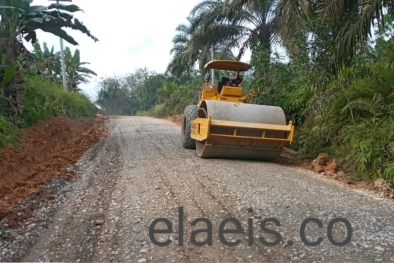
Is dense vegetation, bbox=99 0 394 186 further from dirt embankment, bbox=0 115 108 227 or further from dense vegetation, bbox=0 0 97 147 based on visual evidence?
dense vegetation, bbox=0 0 97 147

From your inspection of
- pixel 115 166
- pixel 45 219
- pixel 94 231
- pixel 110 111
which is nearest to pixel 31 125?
pixel 115 166

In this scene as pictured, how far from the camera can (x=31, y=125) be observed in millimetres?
10719

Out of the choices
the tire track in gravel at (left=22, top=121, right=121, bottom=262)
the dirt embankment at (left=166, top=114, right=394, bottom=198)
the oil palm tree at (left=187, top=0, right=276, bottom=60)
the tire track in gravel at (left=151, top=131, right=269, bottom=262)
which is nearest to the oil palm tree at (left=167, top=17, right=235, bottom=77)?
the oil palm tree at (left=187, top=0, right=276, bottom=60)

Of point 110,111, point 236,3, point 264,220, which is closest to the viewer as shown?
point 264,220

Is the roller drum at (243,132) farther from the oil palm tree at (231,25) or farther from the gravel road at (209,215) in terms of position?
the oil palm tree at (231,25)

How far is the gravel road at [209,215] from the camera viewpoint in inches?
144

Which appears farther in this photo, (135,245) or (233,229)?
(233,229)

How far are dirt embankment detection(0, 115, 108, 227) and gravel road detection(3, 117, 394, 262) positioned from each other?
49 cm

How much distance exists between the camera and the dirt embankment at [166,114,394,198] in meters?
5.97

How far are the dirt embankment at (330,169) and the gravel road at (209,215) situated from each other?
1.03 feet

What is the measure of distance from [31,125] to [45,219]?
270 inches

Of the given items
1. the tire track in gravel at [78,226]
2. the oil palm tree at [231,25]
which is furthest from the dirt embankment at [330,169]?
the oil palm tree at [231,25]

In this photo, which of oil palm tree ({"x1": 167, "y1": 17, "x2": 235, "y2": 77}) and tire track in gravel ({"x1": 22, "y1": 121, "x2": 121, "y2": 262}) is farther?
oil palm tree ({"x1": 167, "y1": 17, "x2": 235, "y2": 77})

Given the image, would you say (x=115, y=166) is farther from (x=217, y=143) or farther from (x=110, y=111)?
(x=110, y=111)
